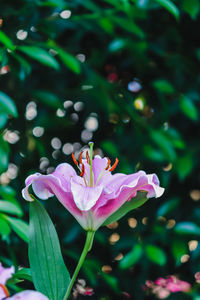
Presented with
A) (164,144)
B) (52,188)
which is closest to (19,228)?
(52,188)

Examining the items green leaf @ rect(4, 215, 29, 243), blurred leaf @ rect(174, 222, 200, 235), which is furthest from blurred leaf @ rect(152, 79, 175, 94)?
green leaf @ rect(4, 215, 29, 243)

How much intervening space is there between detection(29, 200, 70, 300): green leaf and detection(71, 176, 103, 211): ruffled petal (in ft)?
0.09

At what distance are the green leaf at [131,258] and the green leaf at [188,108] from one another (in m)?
0.28

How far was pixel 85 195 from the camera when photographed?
13.2 inches

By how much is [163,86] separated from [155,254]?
1.11ft

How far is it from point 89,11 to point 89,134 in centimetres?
26

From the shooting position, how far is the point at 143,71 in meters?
1.09

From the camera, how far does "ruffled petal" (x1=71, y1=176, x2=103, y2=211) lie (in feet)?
1.09

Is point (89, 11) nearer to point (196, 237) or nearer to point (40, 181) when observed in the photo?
point (196, 237)

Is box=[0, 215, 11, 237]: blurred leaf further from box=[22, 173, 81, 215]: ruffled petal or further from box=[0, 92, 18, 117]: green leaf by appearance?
box=[22, 173, 81, 215]: ruffled petal

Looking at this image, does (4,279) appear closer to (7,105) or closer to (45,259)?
(45,259)

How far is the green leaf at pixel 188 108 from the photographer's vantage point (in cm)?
102

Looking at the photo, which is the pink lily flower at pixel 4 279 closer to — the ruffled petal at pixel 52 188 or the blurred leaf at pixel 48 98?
the ruffled petal at pixel 52 188

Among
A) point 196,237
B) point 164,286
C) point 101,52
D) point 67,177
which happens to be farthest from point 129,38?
point 67,177
